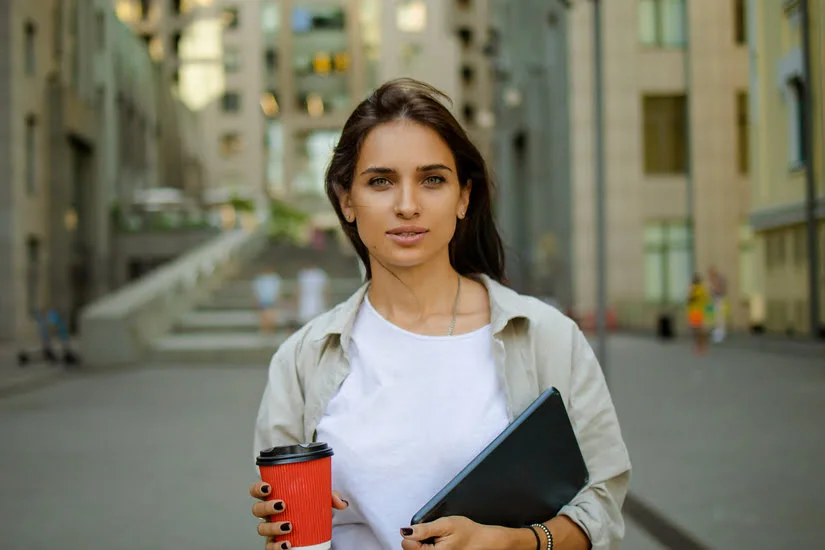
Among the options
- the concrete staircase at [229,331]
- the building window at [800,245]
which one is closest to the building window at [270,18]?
the concrete staircase at [229,331]

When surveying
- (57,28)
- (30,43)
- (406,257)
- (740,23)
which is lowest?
(406,257)

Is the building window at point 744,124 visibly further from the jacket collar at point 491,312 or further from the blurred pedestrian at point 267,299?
the blurred pedestrian at point 267,299

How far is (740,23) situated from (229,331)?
1689 centimetres

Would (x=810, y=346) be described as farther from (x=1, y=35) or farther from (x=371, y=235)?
(x=1, y=35)

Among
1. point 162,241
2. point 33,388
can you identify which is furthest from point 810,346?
point 162,241

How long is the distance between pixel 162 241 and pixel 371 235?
31933mm

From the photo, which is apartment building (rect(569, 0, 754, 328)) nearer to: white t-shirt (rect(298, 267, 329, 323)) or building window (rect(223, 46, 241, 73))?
white t-shirt (rect(298, 267, 329, 323))

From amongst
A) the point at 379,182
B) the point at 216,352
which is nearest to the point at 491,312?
the point at 379,182

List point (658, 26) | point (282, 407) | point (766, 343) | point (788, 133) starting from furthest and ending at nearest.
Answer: point (658, 26)
point (766, 343)
point (788, 133)
point (282, 407)

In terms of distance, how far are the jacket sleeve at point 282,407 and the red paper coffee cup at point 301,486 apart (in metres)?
0.30

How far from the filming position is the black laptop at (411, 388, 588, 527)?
2.03m

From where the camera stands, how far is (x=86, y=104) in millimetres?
14953

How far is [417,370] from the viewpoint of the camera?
227 centimetres

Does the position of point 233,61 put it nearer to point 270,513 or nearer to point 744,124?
point 744,124
